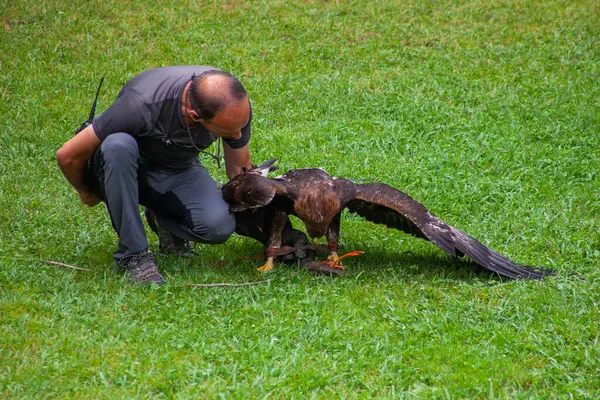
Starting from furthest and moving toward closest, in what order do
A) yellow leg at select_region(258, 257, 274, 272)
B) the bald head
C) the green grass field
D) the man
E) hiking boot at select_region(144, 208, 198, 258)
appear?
hiking boot at select_region(144, 208, 198, 258), yellow leg at select_region(258, 257, 274, 272), the man, the bald head, the green grass field

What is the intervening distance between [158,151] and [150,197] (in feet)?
1.40

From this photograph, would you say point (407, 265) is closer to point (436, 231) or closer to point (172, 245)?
point (436, 231)

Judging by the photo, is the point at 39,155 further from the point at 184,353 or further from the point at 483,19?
the point at 483,19

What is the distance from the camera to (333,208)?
5750mm

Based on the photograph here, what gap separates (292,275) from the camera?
5762mm

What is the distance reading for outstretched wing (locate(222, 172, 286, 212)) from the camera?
564 centimetres

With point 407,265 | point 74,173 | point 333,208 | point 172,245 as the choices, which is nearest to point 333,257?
point 333,208

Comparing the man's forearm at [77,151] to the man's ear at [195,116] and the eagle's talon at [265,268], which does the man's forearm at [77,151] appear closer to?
the man's ear at [195,116]

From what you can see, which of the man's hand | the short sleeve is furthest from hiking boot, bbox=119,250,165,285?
the short sleeve

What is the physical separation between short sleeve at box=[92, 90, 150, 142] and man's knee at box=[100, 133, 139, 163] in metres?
0.05

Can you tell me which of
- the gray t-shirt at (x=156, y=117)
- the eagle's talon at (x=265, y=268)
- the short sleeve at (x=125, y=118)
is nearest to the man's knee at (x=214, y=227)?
the eagle's talon at (x=265, y=268)

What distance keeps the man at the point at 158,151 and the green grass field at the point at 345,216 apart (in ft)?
1.08

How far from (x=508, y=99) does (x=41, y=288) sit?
5.87 m

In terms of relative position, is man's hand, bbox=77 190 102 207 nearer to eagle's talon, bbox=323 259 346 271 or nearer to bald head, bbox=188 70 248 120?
bald head, bbox=188 70 248 120
